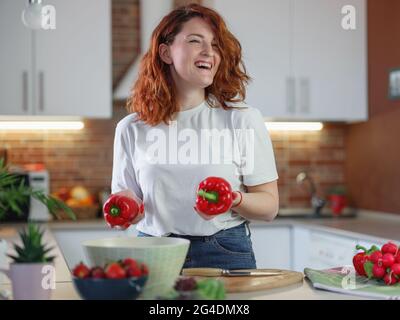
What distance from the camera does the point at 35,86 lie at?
352cm

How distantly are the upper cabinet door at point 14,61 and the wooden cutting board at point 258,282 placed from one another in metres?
2.24

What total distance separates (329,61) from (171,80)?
2.06 metres

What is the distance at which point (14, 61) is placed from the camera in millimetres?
3504

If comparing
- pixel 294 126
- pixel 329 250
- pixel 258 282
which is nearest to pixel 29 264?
pixel 258 282

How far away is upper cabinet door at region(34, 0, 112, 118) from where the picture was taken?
353 centimetres

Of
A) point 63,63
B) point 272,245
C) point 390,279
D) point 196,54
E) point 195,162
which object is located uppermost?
point 63,63

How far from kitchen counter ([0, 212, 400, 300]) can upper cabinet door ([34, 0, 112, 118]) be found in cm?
60

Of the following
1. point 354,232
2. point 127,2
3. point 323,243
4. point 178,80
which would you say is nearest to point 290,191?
point 323,243

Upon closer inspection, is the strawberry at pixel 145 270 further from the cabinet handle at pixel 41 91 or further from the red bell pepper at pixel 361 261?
the cabinet handle at pixel 41 91

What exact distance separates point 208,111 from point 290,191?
7.78ft

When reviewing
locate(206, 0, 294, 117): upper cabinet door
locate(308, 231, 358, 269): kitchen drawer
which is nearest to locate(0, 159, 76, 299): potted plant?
locate(308, 231, 358, 269): kitchen drawer

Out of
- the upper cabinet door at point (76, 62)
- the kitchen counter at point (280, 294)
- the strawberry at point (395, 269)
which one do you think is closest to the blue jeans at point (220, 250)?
the kitchen counter at point (280, 294)

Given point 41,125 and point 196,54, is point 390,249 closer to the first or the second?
point 196,54

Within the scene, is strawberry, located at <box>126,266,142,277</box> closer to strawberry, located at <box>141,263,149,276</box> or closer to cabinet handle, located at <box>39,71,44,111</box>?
strawberry, located at <box>141,263,149,276</box>
